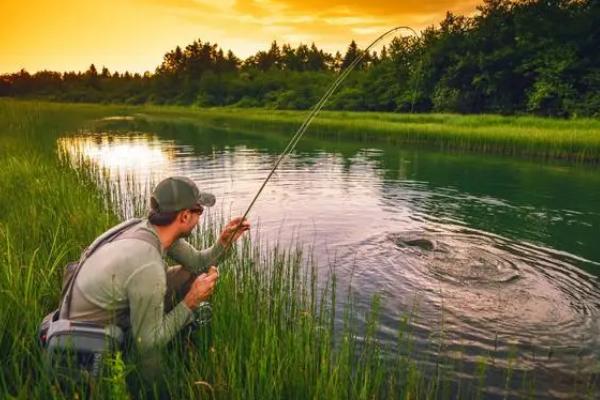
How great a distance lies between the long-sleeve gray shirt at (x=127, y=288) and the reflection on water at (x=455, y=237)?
3436mm

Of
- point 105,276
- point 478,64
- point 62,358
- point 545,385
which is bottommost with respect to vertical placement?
point 545,385

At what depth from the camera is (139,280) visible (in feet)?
9.30

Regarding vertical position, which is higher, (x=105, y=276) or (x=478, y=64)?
(x=478, y=64)

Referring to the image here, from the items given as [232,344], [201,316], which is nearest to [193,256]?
[201,316]

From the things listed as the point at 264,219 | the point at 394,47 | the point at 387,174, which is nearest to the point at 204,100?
the point at 394,47

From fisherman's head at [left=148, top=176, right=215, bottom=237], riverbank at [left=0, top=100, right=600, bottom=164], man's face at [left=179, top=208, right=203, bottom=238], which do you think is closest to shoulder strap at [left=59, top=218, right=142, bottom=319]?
fisherman's head at [left=148, top=176, right=215, bottom=237]

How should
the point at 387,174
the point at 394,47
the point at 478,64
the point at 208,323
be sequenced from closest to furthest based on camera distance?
the point at 208,323 < the point at 387,174 < the point at 478,64 < the point at 394,47

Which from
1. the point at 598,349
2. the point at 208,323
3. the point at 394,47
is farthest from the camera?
the point at 394,47

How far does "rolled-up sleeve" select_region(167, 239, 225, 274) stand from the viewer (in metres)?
4.05

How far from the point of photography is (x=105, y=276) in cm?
283

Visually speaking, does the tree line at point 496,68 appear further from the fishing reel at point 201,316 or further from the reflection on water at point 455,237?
the fishing reel at point 201,316

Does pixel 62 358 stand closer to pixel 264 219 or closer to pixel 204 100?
pixel 264 219

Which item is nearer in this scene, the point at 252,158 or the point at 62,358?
the point at 62,358

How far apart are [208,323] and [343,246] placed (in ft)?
17.9
